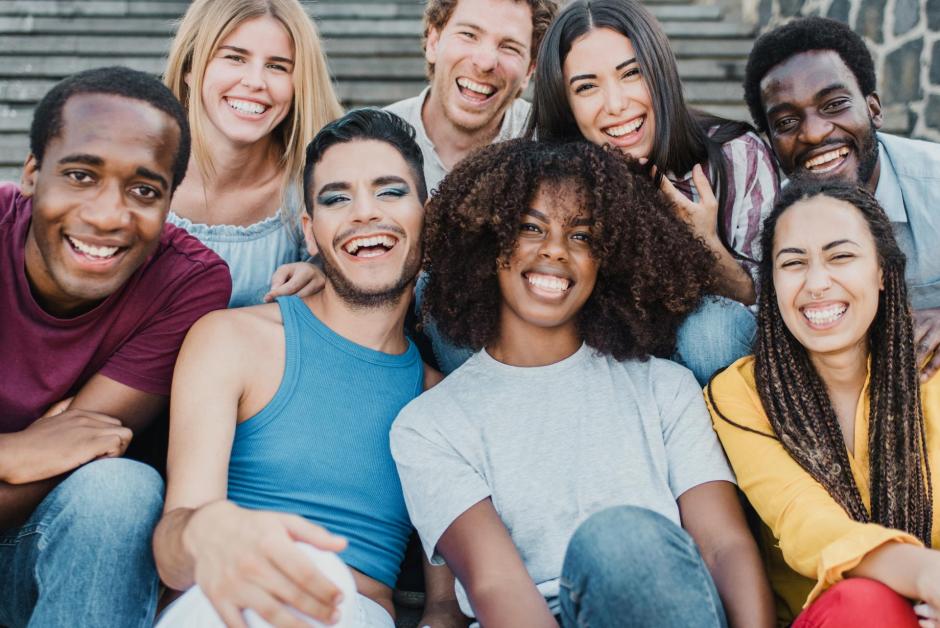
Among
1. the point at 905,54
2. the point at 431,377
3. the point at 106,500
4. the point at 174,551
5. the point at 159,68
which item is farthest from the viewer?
the point at 159,68

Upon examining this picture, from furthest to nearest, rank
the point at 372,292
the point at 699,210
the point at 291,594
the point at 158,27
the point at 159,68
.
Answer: the point at 158,27
the point at 159,68
the point at 699,210
the point at 372,292
the point at 291,594

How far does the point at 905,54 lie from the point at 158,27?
502cm

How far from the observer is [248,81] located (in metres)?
3.43

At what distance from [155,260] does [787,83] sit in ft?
7.17

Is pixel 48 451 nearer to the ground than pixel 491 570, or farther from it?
farther from it

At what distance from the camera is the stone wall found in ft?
16.7

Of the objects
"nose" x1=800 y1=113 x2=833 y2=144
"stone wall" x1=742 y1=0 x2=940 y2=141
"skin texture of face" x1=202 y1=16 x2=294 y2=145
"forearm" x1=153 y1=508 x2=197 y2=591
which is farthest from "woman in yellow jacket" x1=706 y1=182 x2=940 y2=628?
"stone wall" x1=742 y1=0 x2=940 y2=141

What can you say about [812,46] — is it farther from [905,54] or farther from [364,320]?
[905,54]

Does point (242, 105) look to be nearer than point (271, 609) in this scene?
No

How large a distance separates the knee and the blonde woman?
51.7 inches

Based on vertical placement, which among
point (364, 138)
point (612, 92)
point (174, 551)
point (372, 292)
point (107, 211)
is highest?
point (612, 92)

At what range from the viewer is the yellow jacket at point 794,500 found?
78.5 inches

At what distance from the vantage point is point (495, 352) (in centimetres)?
270

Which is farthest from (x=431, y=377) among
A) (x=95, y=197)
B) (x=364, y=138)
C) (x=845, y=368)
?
(x=845, y=368)
